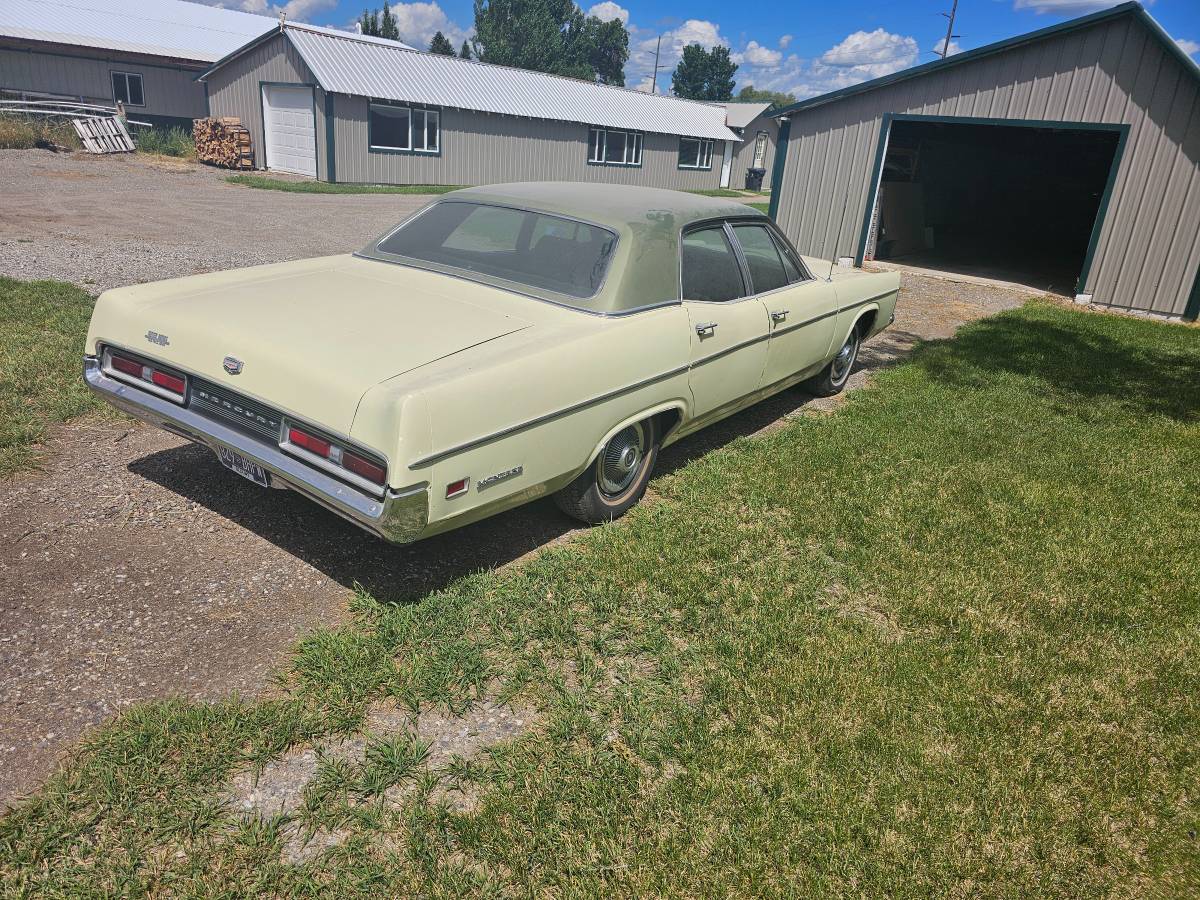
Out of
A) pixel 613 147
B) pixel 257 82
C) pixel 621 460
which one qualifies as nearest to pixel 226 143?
pixel 257 82

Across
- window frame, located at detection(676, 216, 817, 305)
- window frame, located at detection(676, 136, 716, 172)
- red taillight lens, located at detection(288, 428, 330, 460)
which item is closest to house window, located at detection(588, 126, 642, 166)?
window frame, located at detection(676, 136, 716, 172)

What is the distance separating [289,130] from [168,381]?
76.0ft

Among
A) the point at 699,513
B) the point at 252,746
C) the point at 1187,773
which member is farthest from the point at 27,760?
the point at 1187,773

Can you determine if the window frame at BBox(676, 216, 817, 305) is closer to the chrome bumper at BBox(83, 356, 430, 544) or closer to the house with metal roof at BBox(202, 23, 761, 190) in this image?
the chrome bumper at BBox(83, 356, 430, 544)

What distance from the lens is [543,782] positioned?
275 centimetres

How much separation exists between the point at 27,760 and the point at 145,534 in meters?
1.50

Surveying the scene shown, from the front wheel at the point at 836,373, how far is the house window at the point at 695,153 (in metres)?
30.3

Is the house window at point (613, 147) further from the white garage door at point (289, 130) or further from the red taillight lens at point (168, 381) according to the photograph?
the red taillight lens at point (168, 381)

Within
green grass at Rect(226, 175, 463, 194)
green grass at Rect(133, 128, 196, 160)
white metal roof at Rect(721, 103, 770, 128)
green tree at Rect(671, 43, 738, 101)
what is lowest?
green grass at Rect(226, 175, 463, 194)

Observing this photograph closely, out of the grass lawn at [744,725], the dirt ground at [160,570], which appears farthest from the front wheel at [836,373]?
the grass lawn at [744,725]

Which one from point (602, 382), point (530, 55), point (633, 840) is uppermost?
point (530, 55)

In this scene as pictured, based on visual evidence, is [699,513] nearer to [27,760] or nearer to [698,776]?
[698,776]

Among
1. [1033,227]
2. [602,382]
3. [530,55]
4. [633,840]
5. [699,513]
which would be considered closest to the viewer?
[633,840]

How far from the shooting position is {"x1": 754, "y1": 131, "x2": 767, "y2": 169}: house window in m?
39.8
